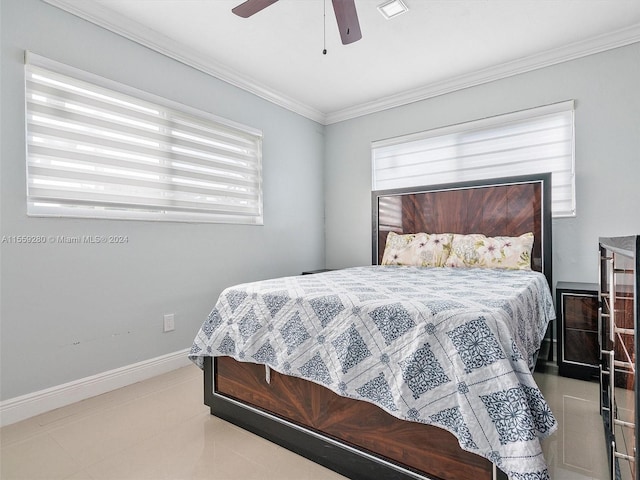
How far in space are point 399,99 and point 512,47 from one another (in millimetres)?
1188

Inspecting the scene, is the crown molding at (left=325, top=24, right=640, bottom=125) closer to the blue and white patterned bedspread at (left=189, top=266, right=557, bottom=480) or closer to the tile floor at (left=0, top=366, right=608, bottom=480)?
the blue and white patterned bedspread at (left=189, top=266, right=557, bottom=480)

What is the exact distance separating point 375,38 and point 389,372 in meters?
2.56

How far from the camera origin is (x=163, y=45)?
2.76 metres

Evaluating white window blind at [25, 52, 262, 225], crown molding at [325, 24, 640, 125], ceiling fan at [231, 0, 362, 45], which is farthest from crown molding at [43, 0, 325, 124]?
ceiling fan at [231, 0, 362, 45]

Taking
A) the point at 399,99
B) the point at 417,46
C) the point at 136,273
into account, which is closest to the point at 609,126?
the point at 417,46

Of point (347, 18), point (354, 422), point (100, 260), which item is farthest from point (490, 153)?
point (100, 260)

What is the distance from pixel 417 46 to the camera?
2.93 meters

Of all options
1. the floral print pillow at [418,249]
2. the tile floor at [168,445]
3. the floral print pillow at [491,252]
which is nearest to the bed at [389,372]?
the tile floor at [168,445]

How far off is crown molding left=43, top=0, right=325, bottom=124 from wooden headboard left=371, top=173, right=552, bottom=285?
161 centimetres

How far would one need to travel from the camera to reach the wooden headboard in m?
2.97

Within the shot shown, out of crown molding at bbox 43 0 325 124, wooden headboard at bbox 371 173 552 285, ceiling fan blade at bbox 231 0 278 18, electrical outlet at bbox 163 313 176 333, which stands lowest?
electrical outlet at bbox 163 313 176 333

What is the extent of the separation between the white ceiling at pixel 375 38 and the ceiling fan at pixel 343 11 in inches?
20.5

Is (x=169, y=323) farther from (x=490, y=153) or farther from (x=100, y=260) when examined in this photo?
(x=490, y=153)

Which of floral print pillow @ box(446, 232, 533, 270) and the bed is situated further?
floral print pillow @ box(446, 232, 533, 270)
